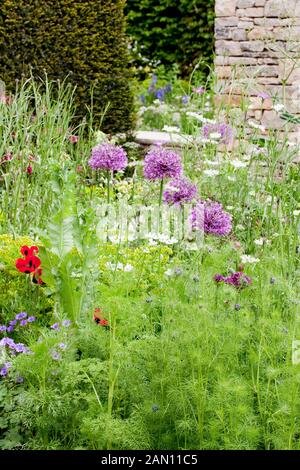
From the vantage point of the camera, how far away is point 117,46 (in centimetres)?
753

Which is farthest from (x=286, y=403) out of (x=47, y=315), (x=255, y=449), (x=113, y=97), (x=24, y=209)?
(x=113, y=97)

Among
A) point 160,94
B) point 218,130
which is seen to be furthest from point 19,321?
point 160,94

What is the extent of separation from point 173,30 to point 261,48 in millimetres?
3551

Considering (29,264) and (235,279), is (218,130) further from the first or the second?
(235,279)

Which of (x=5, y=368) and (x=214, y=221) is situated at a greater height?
(x=214, y=221)

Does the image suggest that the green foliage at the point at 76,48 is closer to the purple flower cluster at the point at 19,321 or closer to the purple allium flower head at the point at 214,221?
the purple allium flower head at the point at 214,221

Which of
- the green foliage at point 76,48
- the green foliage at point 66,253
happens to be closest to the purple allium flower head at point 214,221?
the green foliage at point 66,253

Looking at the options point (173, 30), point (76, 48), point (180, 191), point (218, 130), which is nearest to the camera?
point (180, 191)

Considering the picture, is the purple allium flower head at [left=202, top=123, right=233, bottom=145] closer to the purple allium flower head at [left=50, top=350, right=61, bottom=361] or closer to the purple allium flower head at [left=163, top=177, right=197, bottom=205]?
the purple allium flower head at [left=163, top=177, right=197, bottom=205]

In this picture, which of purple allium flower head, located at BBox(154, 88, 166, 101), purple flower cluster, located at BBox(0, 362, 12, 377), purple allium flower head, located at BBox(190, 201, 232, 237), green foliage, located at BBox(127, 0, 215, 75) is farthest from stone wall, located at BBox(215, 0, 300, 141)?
purple flower cluster, located at BBox(0, 362, 12, 377)

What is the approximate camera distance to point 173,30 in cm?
1113

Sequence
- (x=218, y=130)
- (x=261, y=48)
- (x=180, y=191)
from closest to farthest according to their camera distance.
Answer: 1. (x=180, y=191)
2. (x=218, y=130)
3. (x=261, y=48)
